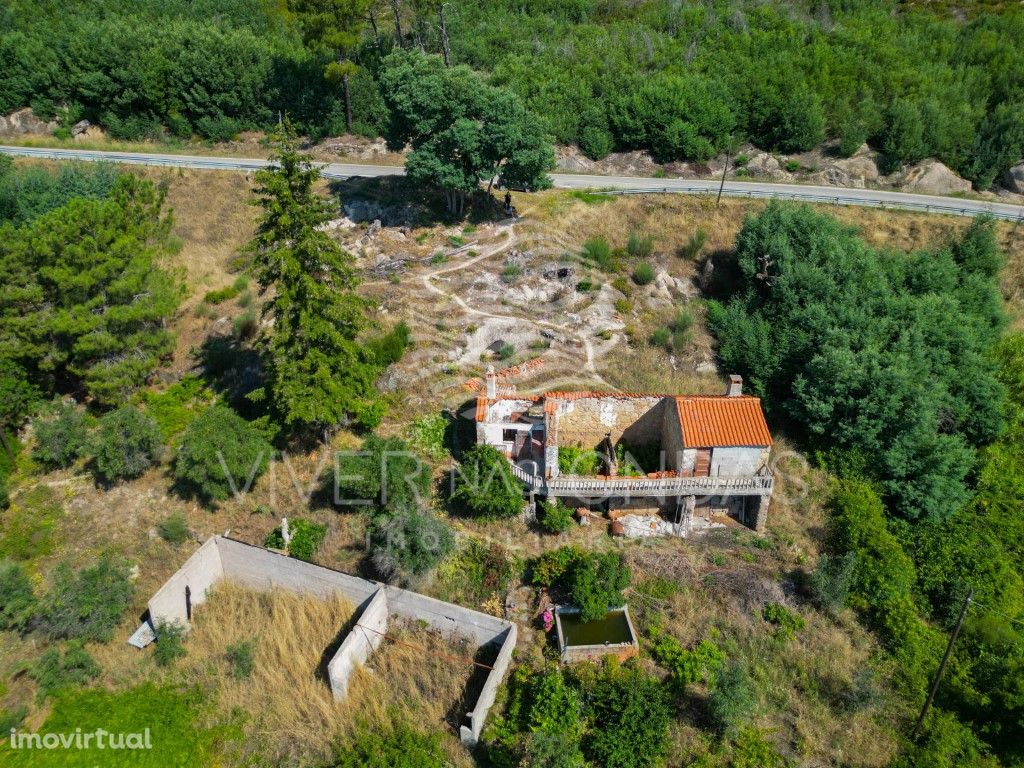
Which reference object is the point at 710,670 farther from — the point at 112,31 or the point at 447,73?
the point at 112,31

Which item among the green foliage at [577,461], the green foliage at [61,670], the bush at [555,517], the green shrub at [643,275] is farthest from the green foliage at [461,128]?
the green foliage at [61,670]

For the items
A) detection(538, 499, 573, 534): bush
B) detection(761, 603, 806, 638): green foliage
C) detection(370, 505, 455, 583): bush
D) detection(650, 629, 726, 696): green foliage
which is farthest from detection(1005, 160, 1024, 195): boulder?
detection(370, 505, 455, 583): bush

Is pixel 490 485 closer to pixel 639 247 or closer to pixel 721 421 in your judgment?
pixel 721 421

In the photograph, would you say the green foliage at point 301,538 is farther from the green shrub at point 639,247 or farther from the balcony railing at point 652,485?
the green shrub at point 639,247

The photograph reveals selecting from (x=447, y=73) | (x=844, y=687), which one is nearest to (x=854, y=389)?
(x=844, y=687)

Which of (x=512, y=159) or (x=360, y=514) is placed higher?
(x=512, y=159)

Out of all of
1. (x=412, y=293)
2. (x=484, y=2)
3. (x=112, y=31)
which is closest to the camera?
(x=412, y=293)
